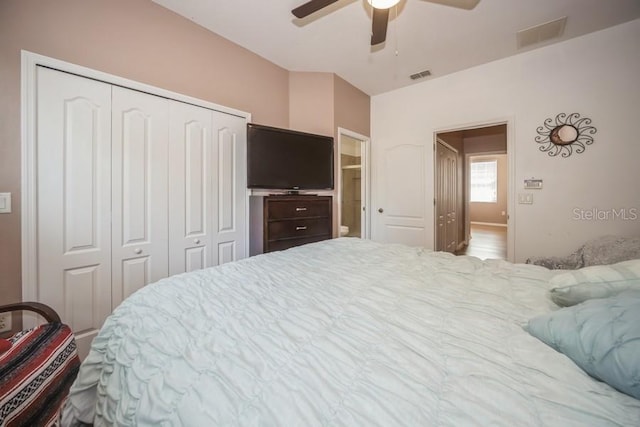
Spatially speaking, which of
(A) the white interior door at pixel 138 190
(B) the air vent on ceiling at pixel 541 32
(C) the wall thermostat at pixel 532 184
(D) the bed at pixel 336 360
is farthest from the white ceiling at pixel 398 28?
(D) the bed at pixel 336 360

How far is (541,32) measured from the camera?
244cm

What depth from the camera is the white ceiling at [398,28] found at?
2141 millimetres

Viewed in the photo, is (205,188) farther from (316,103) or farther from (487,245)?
(487,245)

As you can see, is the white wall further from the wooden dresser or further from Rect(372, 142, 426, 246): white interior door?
the wooden dresser

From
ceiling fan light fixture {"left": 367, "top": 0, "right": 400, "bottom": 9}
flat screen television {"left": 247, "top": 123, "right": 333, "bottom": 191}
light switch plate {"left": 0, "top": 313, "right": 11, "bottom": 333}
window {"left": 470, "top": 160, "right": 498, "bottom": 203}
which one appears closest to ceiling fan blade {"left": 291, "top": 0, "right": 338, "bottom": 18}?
ceiling fan light fixture {"left": 367, "top": 0, "right": 400, "bottom": 9}

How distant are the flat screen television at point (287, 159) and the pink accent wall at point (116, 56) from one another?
43 centimetres

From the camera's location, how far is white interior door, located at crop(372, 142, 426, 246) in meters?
3.59

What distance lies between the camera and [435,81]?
11.1 feet

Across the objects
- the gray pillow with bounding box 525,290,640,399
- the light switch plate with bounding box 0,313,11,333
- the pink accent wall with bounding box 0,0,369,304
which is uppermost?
the pink accent wall with bounding box 0,0,369,304

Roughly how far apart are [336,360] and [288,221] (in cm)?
210

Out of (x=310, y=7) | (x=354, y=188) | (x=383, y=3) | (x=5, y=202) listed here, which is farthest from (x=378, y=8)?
(x=354, y=188)

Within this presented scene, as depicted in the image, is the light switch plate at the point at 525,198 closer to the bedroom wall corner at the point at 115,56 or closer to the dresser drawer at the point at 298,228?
the dresser drawer at the point at 298,228

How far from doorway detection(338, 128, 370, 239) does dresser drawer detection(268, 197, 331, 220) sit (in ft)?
3.21

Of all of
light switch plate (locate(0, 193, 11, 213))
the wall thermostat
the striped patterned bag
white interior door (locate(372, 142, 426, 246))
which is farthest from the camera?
white interior door (locate(372, 142, 426, 246))
